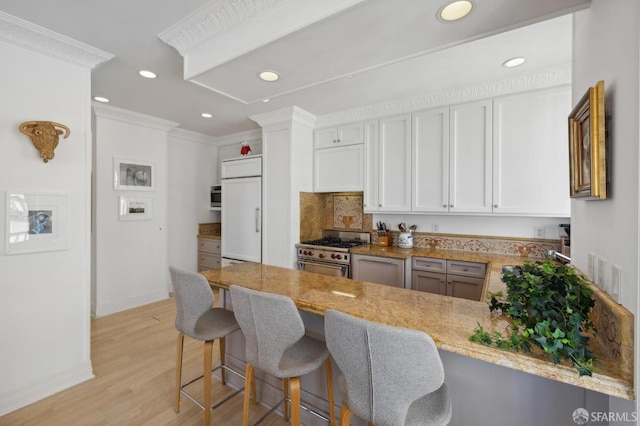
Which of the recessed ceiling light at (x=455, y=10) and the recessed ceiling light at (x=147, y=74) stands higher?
the recessed ceiling light at (x=147, y=74)

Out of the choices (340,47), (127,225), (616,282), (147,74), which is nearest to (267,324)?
(616,282)

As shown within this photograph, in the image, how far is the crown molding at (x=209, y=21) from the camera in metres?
1.70

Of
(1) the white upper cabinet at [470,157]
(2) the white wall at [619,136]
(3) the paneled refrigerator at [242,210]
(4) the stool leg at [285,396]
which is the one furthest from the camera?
(3) the paneled refrigerator at [242,210]

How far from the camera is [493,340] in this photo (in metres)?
1.02

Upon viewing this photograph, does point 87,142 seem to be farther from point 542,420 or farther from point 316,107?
point 542,420

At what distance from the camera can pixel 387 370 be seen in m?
0.95

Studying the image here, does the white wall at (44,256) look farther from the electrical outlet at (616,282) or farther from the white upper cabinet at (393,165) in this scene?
the electrical outlet at (616,282)

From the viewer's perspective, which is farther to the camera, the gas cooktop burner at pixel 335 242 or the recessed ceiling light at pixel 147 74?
the gas cooktop burner at pixel 335 242

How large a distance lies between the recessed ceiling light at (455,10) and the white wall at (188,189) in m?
4.30

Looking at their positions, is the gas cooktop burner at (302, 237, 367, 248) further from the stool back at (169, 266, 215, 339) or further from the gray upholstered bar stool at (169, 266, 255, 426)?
the stool back at (169, 266, 215, 339)

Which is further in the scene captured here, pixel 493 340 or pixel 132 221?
pixel 132 221

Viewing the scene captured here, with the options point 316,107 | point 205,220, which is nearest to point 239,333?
point 316,107

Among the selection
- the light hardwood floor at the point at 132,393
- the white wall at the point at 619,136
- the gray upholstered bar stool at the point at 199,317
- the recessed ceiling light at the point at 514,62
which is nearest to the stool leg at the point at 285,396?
the light hardwood floor at the point at 132,393

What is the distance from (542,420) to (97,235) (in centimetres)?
444
